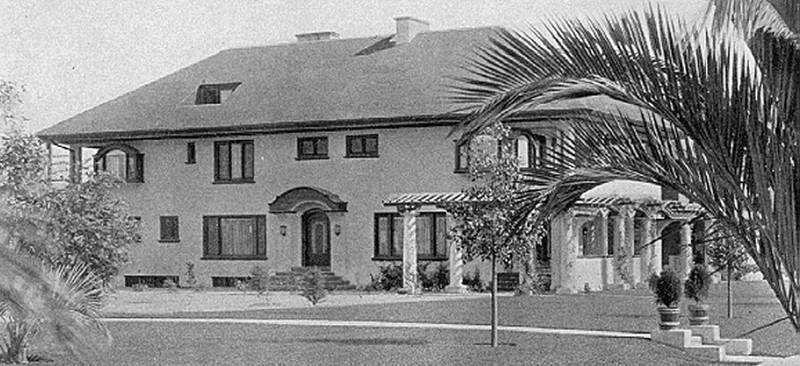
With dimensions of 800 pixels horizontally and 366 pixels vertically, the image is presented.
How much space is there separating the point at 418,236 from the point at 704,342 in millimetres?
15736

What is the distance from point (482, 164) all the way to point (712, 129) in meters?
9.67

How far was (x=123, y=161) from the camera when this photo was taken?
37938 millimetres

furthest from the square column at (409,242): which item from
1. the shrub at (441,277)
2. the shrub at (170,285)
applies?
the shrub at (170,285)

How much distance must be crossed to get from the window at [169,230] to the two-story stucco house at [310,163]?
0.13 ft

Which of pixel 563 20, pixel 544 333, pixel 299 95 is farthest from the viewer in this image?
pixel 299 95

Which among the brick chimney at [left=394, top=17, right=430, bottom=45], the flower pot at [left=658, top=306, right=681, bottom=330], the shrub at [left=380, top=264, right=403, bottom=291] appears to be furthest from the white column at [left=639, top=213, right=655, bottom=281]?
the flower pot at [left=658, top=306, right=681, bottom=330]

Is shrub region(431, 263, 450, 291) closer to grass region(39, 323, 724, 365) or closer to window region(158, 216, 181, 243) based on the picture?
window region(158, 216, 181, 243)

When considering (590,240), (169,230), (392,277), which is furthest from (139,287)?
(590,240)

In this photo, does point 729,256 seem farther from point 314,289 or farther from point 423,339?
point 314,289

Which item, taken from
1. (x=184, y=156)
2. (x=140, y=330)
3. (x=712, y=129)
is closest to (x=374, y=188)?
(x=184, y=156)

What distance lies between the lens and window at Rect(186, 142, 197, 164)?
36844 millimetres

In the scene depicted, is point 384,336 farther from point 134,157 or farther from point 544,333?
point 134,157

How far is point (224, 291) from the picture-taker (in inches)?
1337

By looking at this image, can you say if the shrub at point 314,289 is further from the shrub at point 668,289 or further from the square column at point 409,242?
the shrub at point 668,289
